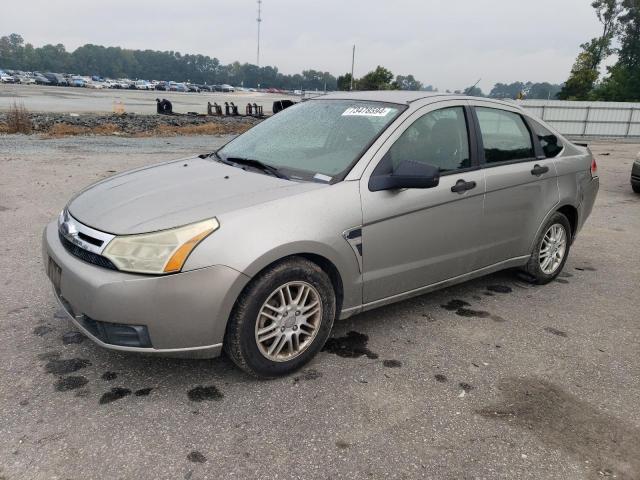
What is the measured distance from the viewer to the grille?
2.72m

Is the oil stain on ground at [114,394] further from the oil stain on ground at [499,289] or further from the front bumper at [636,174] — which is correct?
the front bumper at [636,174]

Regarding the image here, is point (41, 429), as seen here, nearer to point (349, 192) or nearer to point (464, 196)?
point (349, 192)

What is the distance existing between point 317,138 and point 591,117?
24.0m

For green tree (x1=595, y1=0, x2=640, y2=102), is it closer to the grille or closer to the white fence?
the white fence

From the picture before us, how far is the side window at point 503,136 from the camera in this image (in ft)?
13.4

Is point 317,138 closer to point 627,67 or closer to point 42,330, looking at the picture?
point 42,330

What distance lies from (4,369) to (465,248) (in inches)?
123

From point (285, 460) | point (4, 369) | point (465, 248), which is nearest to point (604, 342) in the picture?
point (465, 248)

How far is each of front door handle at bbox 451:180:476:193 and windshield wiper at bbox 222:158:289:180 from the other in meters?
1.22

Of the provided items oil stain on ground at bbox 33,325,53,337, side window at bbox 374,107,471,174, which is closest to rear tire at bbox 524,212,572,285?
side window at bbox 374,107,471,174

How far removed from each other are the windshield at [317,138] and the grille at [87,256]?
1.23 m

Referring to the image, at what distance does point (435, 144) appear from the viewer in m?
3.73

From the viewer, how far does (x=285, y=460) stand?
95.4 inches

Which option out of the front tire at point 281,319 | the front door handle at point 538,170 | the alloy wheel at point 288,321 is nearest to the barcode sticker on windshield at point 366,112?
the front tire at point 281,319
